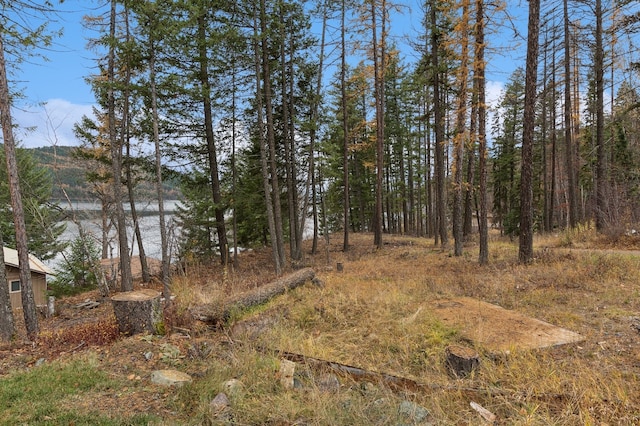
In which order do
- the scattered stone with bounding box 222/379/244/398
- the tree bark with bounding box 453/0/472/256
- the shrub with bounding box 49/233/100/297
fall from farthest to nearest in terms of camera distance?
the shrub with bounding box 49/233/100/297 → the tree bark with bounding box 453/0/472/256 → the scattered stone with bounding box 222/379/244/398

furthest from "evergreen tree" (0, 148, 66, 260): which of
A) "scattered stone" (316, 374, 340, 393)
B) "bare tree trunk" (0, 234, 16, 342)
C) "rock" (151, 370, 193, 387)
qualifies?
"scattered stone" (316, 374, 340, 393)

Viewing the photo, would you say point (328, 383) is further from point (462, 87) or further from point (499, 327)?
point (462, 87)

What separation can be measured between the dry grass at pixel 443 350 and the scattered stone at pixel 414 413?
0.06 meters

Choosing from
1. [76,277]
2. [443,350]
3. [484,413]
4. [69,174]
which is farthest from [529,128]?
[76,277]

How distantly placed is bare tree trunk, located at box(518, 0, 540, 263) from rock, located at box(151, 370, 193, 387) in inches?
363

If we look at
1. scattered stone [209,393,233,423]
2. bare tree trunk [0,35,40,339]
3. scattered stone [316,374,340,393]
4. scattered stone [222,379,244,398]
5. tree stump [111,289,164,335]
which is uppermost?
bare tree trunk [0,35,40,339]

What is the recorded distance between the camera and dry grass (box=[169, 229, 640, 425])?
3250mm

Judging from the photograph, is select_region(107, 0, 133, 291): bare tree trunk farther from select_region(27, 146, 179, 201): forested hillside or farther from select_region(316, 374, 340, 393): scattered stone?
select_region(316, 374, 340, 393): scattered stone

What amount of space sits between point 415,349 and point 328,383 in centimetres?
166

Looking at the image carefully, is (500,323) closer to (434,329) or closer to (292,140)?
(434,329)

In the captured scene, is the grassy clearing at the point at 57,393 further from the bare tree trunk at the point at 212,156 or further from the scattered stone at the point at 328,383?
the bare tree trunk at the point at 212,156

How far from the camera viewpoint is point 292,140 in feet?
49.9

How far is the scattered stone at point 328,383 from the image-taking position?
12.4 feet

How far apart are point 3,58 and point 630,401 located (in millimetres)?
12385
